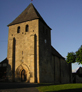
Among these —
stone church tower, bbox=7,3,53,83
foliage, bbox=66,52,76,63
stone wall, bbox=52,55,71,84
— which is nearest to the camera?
stone church tower, bbox=7,3,53,83

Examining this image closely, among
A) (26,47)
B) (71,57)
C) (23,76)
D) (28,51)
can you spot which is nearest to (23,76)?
(23,76)

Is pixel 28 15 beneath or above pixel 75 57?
above

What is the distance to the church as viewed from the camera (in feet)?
76.8

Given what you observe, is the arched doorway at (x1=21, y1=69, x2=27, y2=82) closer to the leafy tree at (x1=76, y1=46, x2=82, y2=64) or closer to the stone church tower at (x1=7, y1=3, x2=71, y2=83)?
the stone church tower at (x1=7, y1=3, x2=71, y2=83)

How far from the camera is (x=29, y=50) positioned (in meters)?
24.3

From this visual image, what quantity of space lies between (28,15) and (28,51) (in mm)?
7630

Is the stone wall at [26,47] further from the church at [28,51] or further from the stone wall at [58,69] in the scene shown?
the stone wall at [58,69]

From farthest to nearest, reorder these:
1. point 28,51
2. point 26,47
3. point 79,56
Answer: point 79,56, point 26,47, point 28,51

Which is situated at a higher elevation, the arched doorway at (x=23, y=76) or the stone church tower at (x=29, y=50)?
the stone church tower at (x=29, y=50)

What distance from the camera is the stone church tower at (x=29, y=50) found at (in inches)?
920

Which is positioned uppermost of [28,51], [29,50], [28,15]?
[28,15]

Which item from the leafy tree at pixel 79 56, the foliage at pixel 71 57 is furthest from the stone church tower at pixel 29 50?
the leafy tree at pixel 79 56

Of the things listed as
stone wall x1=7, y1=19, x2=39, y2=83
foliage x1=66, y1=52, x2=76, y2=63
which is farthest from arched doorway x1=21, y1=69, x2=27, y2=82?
foliage x1=66, y1=52, x2=76, y2=63

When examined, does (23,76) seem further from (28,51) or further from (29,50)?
(29,50)
